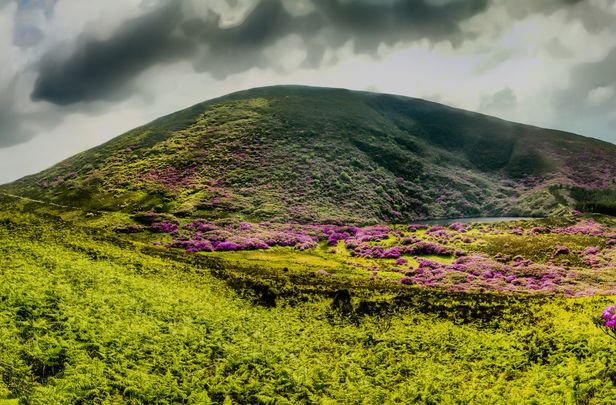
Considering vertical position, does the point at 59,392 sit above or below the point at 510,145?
below

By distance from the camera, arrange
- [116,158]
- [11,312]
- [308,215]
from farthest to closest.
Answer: [116,158]
[308,215]
[11,312]

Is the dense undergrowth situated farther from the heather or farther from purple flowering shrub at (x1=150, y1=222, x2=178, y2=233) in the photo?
purple flowering shrub at (x1=150, y1=222, x2=178, y2=233)

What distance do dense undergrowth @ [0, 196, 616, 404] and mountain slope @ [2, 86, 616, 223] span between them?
2513 inches

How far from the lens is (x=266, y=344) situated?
19641mm

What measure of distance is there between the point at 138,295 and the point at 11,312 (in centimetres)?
738

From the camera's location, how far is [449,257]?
62.0 meters

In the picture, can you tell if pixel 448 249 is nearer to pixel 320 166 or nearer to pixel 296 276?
pixel 296 276

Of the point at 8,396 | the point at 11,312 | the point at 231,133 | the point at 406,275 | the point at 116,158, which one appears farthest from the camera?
the point at 231,133

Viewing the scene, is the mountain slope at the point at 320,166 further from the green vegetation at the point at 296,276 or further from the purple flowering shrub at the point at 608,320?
the purple flowering shrub at the point at 608,320

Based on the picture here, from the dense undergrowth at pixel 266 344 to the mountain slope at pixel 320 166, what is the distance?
63.8 metres

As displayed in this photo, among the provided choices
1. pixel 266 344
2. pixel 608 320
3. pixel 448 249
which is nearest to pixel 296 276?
pixel 266 344

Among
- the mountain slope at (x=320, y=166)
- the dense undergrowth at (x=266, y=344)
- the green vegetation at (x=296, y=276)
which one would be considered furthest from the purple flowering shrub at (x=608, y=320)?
Result: the mountain slope at (x=320, y=166)

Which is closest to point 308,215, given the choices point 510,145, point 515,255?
point 515,255

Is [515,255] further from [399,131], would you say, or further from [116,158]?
[116,158]
